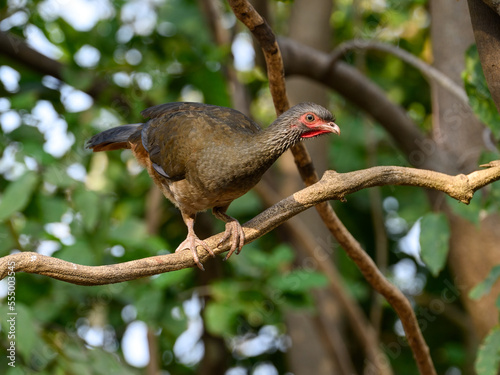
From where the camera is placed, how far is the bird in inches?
103

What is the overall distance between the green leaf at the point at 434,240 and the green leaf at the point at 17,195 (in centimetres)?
207

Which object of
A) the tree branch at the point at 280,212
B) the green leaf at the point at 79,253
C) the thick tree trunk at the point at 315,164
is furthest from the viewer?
the thick tree trunk at the point at 315,164

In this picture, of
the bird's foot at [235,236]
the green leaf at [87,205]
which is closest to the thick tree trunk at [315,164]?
the green leaf at [87,205]

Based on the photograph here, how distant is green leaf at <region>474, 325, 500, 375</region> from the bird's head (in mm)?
1099


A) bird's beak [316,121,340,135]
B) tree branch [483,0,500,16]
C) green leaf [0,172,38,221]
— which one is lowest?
green leaf [0,172,38,221]

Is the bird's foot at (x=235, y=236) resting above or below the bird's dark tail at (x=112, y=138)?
above

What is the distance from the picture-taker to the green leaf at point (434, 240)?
121 inches

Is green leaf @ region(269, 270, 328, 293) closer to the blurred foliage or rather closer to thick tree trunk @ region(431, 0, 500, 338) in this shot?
the blurred foliage

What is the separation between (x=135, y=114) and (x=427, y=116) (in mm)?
2959

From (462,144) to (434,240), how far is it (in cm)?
120

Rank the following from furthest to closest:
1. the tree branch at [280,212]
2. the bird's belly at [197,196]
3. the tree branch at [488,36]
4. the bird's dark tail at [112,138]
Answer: the bird's dark tail at [112,138] < the bird's belly at [197,196] < the tree branch at [488,36] < the tree branch at [280,212]

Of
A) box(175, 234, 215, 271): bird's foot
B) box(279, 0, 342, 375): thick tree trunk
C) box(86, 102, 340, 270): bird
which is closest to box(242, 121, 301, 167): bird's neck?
box(86, 102, 340, 270): bird

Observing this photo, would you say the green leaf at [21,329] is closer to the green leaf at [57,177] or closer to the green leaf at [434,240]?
the green leaf at [57,177]

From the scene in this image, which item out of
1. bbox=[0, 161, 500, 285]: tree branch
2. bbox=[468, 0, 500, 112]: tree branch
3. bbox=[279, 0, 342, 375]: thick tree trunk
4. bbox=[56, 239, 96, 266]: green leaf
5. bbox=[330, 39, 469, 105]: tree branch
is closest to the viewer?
bbox=[468, 0, 500, 112]: tree branch
